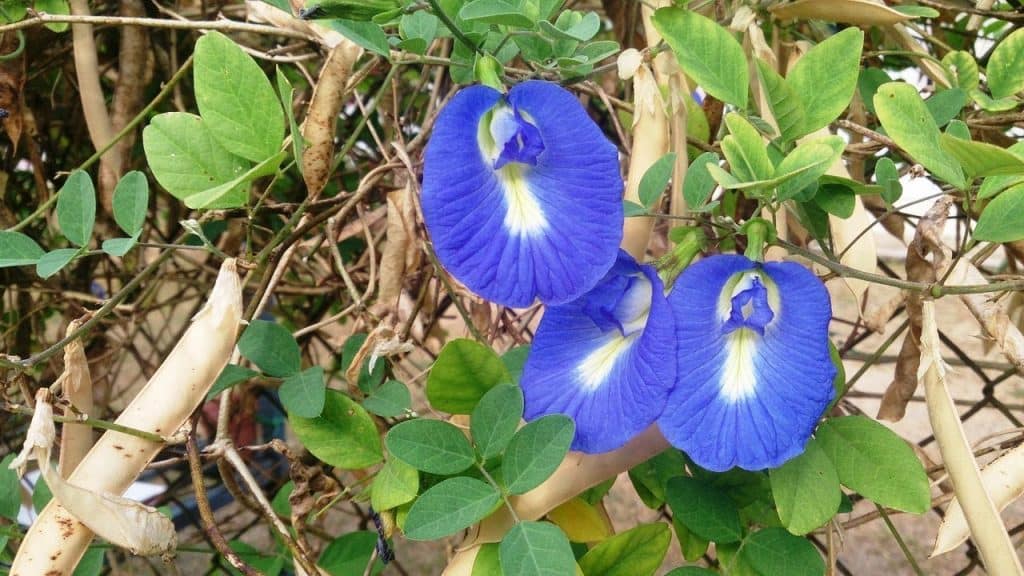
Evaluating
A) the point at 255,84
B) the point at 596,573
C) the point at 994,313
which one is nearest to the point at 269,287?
the point at 255,84

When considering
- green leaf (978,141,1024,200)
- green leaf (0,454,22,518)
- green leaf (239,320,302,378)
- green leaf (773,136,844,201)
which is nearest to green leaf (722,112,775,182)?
green leaf (773,136,844,201)

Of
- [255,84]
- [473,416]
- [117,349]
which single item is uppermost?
[255,84]

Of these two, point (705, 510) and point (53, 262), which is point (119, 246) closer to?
point (53, 262)

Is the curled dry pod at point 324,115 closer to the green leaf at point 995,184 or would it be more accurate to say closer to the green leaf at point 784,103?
the green leaf at point 784,103

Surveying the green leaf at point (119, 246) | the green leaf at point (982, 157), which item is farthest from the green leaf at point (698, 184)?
the green leaf at point (119, 246)

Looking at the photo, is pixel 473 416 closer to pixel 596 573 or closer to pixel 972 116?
pixel 596 573

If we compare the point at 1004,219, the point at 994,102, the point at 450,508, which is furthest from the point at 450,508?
the point at 994,102

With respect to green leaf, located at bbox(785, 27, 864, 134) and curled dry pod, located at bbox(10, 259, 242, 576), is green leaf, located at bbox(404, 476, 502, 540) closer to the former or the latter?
curled dry pod, located at bbox(10, 259, 242, 576)
